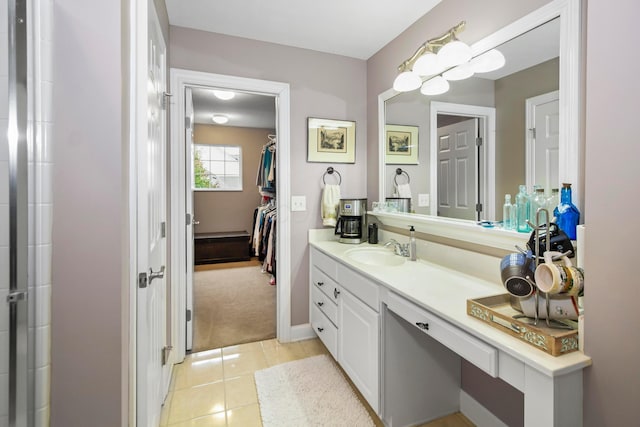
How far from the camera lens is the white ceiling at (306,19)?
73.3 inches

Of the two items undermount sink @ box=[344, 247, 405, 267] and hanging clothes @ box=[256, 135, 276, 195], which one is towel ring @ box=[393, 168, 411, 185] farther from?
hanging clothes @ box=[256, 135, 276, 195]

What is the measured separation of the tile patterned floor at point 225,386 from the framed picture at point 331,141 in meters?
1.54

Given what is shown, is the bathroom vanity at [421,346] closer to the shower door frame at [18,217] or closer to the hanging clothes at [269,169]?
the shower door frame at [18,217]

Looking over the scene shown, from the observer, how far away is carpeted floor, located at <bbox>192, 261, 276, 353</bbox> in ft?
8.36

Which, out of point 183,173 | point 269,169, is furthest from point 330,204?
point 269,169

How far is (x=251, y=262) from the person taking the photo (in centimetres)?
504

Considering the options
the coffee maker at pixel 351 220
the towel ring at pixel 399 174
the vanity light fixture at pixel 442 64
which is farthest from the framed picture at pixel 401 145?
the coffee maker at pixel 351 220

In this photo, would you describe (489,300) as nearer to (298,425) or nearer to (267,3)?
(298,425)

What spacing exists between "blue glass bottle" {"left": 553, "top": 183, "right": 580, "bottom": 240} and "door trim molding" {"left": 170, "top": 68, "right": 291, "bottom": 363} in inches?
68.5

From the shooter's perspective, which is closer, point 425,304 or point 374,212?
point 425,304

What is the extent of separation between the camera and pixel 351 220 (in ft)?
7.99

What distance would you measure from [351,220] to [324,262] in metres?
0.45

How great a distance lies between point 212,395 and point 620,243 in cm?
205

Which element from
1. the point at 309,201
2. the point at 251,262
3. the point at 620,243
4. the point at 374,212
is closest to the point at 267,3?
the point at 309,201
